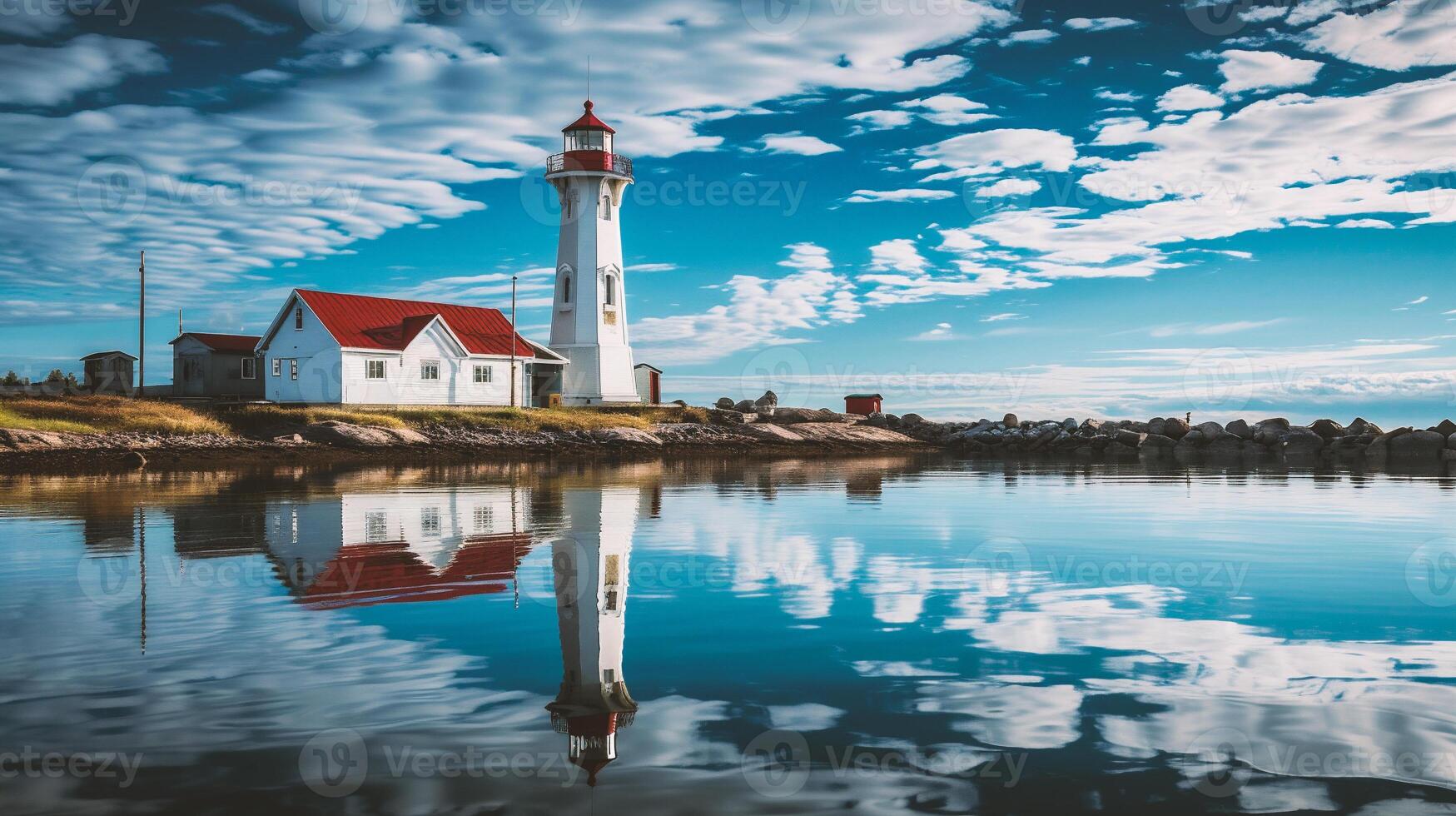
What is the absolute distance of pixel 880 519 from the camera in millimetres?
17000

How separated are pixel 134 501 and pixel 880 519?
1431 cm

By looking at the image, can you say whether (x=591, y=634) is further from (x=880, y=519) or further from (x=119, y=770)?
(x=880, y=519)

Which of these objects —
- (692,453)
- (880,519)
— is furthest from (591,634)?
(692,453)

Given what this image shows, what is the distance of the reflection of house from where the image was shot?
965 cm

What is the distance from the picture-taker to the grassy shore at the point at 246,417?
1388 inches

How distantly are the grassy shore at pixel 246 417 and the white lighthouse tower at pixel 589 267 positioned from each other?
2.23 meters

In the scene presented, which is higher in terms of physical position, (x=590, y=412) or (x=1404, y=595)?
(x=590, y=412)

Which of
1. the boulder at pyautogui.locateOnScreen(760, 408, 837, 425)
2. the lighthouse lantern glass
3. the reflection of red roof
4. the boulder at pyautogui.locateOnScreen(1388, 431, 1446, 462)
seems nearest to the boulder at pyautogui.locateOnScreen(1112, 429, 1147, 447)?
the boulder at pyautogui.locateOnScreen(1388, 431, 1446, 462)

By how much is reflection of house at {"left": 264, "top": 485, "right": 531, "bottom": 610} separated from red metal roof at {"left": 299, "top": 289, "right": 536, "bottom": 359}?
26762mm

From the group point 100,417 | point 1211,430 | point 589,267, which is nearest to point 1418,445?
point 1211,430

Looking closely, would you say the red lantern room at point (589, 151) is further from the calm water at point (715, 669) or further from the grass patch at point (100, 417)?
the calm water at point (715, 669)

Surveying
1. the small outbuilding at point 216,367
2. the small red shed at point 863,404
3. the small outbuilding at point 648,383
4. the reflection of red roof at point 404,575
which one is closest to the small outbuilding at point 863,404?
the small red shed at point 863,404

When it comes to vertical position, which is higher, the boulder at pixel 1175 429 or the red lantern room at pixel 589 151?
the red lantern room at pixel 589 151

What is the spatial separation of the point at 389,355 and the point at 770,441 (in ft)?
64.6
